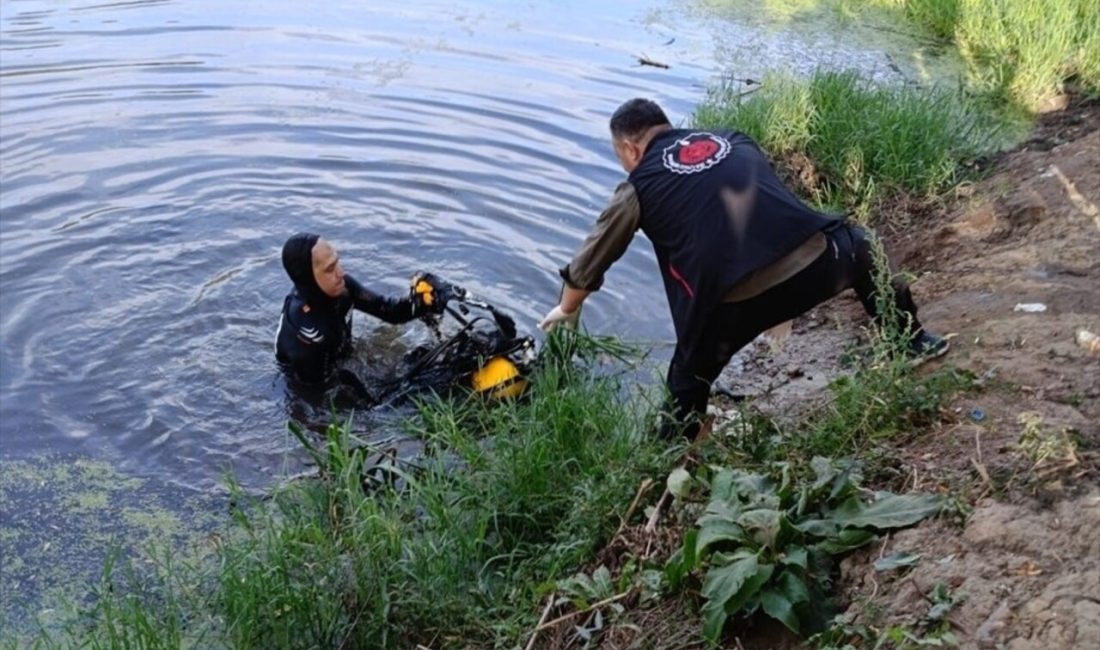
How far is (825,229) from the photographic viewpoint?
436 cm

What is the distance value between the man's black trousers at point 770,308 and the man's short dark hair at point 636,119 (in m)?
0.87

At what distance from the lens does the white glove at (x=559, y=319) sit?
5.09m

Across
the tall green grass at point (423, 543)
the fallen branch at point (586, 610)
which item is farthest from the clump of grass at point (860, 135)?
the fallen branch at point (586, 610)

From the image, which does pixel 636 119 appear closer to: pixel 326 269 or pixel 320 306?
pixel 326 269

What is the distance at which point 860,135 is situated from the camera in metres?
7.16

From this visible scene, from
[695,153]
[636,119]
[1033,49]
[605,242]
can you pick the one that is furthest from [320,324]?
[1033,49]

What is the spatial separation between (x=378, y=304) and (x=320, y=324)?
0.40 metres

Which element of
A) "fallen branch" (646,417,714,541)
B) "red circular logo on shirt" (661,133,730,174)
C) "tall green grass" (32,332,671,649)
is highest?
"red circular logo on shirt" (661,133,730,174)

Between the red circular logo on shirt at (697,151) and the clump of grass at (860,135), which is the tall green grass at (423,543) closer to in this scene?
the red circular logo on shirt at (697,151)

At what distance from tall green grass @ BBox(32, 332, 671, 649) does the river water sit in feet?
3.80

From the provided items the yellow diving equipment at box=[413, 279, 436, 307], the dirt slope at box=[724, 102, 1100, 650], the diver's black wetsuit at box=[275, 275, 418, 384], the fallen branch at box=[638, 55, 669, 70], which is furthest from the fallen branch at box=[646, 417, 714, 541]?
the fallen branch at box=[638, 55, 669, 70]

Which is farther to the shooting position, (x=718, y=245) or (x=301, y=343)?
(x=301, y=343)

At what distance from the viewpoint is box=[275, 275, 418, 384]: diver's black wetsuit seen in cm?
584

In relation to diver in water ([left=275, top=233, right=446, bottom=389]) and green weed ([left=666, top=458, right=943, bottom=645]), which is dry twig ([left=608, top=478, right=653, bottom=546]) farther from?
diver in water ([left=275, top=233, right=446, bottom=389])
